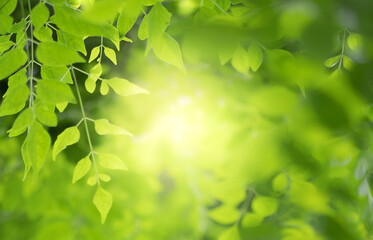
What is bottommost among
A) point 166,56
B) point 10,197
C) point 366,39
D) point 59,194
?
point 10,197

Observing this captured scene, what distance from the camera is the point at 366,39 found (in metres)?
0.41

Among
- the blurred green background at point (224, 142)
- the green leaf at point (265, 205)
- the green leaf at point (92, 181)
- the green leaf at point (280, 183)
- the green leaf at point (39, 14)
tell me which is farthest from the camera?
the green leaf at point (265, 205)

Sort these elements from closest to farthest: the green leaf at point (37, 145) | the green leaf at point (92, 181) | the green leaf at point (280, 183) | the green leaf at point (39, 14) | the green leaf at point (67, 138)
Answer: the green leaf at point (37, 145) → the green leaf at point (39, 14) → the green leaf at point (67, 138) → the green leaf at point (92, 181) → the green leaf at point (280, 183)

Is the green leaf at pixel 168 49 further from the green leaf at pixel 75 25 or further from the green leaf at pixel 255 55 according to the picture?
the green leaf at pixel 255 55

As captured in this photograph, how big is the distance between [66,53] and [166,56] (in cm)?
21

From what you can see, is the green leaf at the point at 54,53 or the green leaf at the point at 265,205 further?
the green leaf at the point at 265,205

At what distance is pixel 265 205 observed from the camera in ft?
4.42

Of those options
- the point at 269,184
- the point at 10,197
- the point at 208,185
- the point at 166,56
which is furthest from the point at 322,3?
the point at 10,197

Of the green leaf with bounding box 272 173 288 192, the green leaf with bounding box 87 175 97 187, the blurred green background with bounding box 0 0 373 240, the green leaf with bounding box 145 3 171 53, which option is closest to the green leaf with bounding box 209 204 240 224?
the blurred green background with bounding box 0 0 373 240

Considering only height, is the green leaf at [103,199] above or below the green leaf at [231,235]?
above

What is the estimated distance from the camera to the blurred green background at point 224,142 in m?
0.47

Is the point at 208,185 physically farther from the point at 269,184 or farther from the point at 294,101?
the point at 294,101

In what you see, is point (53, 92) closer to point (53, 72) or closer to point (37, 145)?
point (37, 145)

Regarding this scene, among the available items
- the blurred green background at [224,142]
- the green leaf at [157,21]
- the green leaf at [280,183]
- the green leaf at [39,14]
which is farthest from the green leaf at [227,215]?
the green leaf at [39,14]
